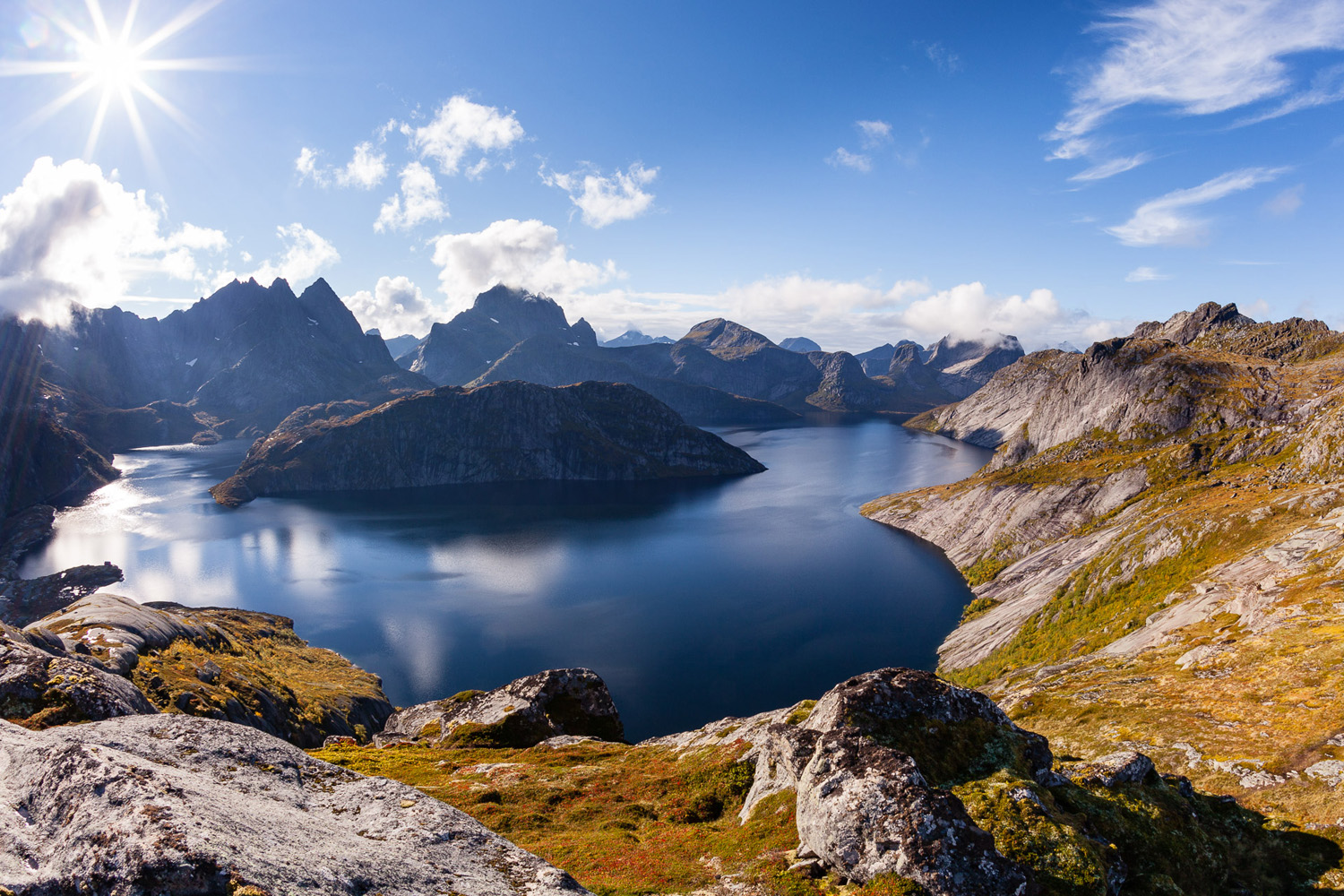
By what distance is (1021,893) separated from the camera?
1670 centimetres

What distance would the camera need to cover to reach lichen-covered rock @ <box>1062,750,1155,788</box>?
2309 cm

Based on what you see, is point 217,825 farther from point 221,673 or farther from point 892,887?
point 221,673

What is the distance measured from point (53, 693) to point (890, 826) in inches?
1523

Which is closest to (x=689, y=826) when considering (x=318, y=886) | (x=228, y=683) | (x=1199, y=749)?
(x=318, y=886)

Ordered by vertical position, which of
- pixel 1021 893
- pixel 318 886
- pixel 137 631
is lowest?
pixel 137 631

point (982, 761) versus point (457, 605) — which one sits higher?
point (982, 761)

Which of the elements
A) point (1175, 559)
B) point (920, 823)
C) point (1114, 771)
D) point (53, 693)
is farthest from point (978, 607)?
point (53, 693)

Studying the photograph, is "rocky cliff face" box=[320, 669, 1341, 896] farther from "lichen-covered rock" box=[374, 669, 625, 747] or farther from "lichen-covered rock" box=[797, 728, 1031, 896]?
"lichen-covered rock" box=[374, 669, 625, 747]

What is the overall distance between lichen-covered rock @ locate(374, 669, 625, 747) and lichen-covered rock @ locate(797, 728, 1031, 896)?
3441 cm

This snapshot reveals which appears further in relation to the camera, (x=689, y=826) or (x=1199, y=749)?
(x=1199, y=749)

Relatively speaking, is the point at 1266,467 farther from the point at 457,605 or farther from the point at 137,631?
the point at 137,631

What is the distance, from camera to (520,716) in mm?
49938

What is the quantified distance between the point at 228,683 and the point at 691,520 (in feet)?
484

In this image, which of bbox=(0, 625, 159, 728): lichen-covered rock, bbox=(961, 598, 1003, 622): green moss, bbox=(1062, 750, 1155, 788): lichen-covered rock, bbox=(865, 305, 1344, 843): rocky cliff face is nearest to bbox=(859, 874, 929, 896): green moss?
bbox=(1062, 750, 1155, 788): lichen-covered rock
